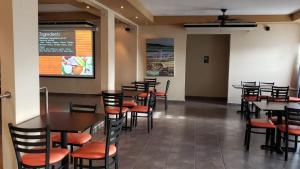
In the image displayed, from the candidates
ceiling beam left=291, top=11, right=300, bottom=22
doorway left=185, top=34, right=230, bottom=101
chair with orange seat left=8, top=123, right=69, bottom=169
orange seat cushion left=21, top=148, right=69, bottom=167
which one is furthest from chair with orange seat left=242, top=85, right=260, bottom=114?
chair with orange seat left=8, top=123, right=69, bottom=169

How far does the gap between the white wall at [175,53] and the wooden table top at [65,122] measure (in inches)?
277

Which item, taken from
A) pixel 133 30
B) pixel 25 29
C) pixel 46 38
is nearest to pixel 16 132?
pixel 25 29

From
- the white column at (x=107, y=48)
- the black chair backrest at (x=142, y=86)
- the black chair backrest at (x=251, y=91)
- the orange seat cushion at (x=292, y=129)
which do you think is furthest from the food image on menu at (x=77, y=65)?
the orange seat cushion at (x=292, y=129)

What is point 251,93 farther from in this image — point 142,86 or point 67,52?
point 67,52

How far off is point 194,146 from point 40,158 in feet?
10.2

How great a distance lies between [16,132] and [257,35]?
8974mm

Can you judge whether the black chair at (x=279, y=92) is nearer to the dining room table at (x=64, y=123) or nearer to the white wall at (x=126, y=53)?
the white wall at (x=126, y=53)

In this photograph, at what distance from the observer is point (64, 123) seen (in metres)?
3.53

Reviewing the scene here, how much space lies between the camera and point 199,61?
11.8 m

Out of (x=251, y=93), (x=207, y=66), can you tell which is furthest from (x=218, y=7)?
(x=207, y=66)

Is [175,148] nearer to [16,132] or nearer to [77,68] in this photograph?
[16,132]

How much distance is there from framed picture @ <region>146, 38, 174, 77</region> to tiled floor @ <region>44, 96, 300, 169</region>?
9.59 ft

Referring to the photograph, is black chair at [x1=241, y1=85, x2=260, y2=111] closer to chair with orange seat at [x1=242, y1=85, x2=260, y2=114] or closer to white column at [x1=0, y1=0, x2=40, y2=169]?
chair with orange seat at [x1=242, y1=85, x2=260, y2=114]

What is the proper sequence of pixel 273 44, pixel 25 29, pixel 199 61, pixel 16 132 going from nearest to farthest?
pixel 16 132, pixel 25 29, pixel 273 44, pixel 199 61
